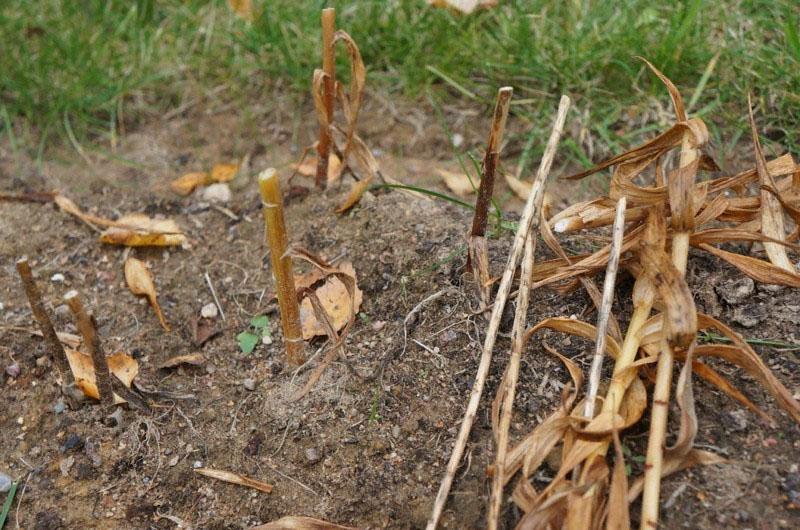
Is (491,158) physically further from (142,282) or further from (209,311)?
(142,282)

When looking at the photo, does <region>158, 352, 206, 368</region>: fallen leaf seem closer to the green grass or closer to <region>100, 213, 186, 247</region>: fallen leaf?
<region>100, 213, 186, 247</region>: fallen leaf

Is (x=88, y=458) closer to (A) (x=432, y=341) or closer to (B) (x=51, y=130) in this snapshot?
(A) (x=432, y=341)

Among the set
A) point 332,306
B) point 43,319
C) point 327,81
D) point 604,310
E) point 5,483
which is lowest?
point 5,483

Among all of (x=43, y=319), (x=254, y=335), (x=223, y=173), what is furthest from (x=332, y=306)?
(x=223, y=173)

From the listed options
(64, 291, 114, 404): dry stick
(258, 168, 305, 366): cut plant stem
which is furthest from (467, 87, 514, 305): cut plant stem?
(64, 291, 114, 404): dry stick

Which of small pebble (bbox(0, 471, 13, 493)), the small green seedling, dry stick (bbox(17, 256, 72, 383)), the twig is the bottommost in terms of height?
small pebble (bbox(0, 471, 13, 493))

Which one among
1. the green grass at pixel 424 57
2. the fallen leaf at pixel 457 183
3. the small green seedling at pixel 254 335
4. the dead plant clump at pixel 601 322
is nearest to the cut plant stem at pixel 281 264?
the dead plant clump at pixel 601 322
